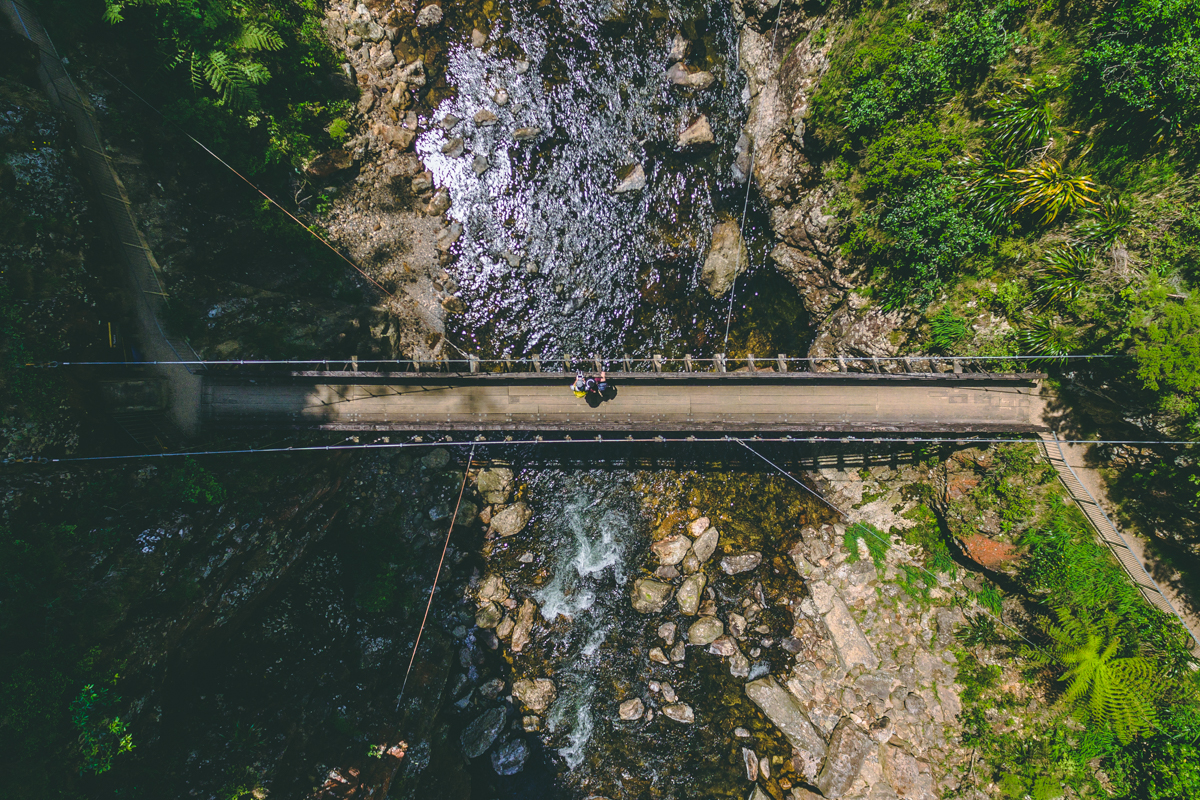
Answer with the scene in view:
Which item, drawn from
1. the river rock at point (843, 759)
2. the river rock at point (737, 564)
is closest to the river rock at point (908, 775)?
the river rock at point (843, 759)

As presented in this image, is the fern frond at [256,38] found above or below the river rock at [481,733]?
above

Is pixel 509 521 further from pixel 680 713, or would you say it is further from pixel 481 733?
pixel 680 713

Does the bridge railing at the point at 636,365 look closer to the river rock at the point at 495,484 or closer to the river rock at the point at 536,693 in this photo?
the river rock at the point at 495,484

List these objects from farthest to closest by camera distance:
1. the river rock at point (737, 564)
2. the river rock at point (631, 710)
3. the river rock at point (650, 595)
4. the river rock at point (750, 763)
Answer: the river rock at point (737, 564), the river rock at point (650, 595), the river rock at point (631, 710), the river rock at point (750, 763)

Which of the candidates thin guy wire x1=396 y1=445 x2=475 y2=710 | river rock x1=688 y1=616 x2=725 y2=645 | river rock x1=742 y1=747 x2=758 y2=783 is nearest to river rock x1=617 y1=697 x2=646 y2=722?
river rock x1=688 y1=616 x2=725 y2=645

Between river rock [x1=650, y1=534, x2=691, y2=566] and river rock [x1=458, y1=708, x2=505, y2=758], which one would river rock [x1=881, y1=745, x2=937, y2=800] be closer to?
river rock [x1=650, y1=534, x2=691, y2=566]

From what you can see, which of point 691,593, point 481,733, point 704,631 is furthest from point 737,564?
point 481,733
